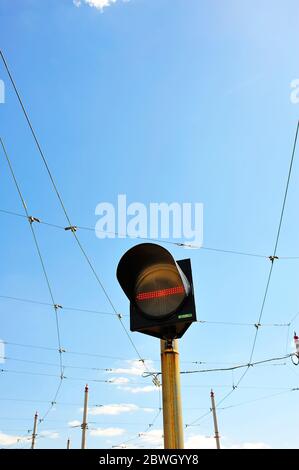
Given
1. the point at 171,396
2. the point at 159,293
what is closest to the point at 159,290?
the point at 159,293

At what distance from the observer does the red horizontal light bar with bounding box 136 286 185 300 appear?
2.26 meters

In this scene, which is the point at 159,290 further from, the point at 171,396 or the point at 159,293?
the point at 171,396

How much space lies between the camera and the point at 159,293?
230 centimetres

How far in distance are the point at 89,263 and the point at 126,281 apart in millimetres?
7866

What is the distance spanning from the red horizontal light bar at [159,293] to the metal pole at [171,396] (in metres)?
0.25

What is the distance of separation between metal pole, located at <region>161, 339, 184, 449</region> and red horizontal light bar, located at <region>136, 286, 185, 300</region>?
254 millimetres

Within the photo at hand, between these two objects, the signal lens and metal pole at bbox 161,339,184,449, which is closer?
metal pole at bbox 161,339,184,449

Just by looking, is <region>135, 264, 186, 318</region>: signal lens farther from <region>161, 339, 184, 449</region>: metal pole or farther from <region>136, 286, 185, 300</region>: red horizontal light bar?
<region>161, 339, 184, 449</region>: metal pole

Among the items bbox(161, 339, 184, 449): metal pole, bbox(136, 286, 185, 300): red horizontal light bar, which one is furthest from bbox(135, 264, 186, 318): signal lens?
bbox(161, 339, 184, 449): metal pole

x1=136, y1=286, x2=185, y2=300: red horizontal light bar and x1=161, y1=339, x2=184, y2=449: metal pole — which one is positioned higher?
x1=136, y1=286, x2=185, y2=300: red horizontal light bar

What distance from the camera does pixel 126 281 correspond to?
2.42 m
